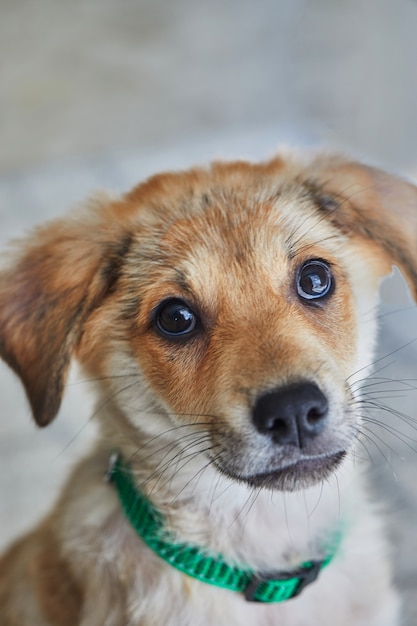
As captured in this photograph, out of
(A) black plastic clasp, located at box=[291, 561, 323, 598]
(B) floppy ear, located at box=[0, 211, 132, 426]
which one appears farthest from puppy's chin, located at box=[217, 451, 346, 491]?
(B) floppy ear, located at box=[0, 211, 132, 426]

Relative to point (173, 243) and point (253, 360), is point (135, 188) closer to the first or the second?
point (173, 243)

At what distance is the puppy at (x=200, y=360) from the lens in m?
1.49

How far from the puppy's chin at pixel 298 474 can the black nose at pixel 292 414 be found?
72mm

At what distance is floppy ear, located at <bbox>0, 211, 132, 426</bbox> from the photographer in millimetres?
1573

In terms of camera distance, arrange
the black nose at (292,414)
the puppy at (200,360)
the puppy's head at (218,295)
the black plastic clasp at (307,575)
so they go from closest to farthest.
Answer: the black nose at (292,414) → the puppy's head at (218,295) → the puppy at (200,360) → the black plastic clasp at (307,575)

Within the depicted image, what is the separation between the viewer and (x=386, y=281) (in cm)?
162

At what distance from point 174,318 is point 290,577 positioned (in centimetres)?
56

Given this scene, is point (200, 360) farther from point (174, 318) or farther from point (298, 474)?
point (298, 474)

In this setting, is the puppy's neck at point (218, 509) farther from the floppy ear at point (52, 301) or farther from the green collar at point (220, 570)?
the floppy ear at point (52, 301)

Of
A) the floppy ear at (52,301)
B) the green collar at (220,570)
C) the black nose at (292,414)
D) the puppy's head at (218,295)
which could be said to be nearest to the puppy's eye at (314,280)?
the puppy's head at (218,295)

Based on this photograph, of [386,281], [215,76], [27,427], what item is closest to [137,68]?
[215,76]

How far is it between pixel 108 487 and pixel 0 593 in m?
0.39

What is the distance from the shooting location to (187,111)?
11.2 feet

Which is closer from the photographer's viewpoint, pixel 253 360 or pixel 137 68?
pixel 253 360
